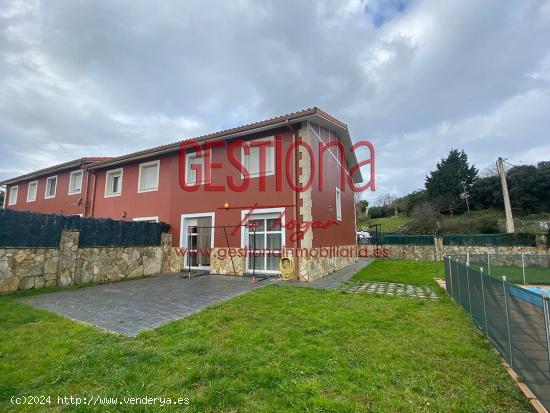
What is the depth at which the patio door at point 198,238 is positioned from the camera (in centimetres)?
1194

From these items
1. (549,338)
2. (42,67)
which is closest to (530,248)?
(549,338)

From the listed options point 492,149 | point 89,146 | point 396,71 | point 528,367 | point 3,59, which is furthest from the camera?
point 492,149

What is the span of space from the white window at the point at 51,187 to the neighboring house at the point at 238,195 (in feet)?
13.3

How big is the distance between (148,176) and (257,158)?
259 inches

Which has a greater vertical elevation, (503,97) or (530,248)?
(503,97)

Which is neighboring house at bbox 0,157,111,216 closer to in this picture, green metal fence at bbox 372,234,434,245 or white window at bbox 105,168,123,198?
white window at bbox 105,168,123,198

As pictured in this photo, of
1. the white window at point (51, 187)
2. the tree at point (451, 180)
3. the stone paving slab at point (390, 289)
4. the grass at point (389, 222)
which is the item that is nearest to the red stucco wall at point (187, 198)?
the stone paving slab at point (390, 289)

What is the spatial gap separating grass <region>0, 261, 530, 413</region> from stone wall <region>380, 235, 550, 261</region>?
1385cm

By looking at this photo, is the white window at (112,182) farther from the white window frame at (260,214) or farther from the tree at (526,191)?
the tree at (526,191)

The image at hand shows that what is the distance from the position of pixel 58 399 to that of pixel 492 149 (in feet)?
128

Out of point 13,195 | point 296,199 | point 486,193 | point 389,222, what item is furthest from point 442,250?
point 13,195

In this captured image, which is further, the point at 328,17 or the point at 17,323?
the point at 328,17

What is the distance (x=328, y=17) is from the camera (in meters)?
9.66

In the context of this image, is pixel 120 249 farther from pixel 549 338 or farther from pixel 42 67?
pixel 549 338
